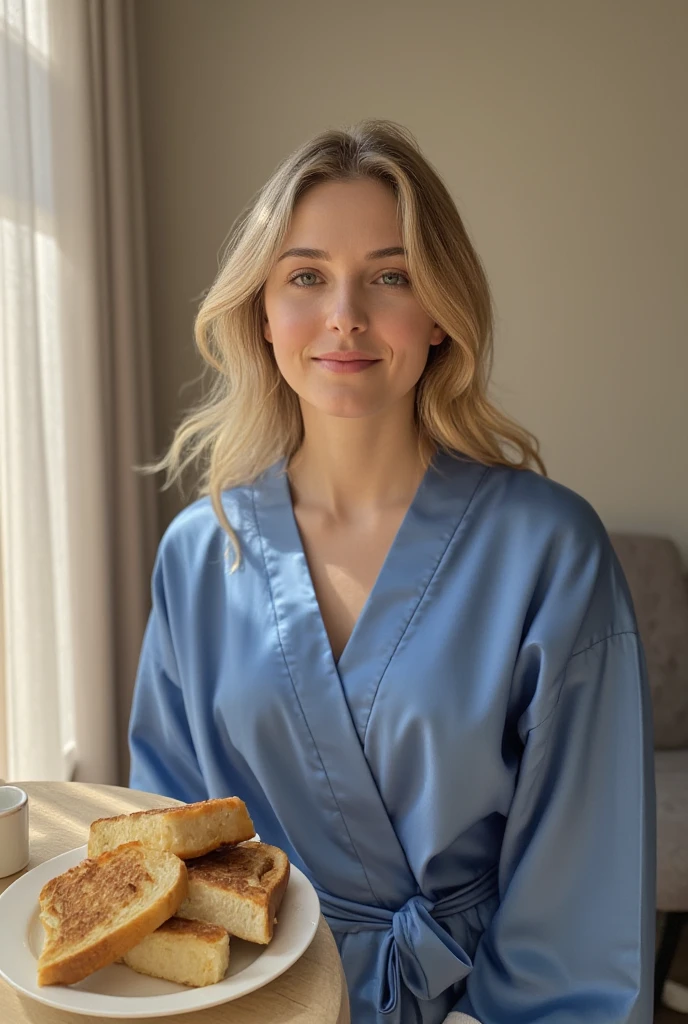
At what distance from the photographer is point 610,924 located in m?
1.21

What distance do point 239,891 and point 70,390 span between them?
5.30 ft

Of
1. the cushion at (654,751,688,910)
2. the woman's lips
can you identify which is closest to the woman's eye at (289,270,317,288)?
the woman's lips

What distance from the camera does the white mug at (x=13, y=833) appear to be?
3.13 feet

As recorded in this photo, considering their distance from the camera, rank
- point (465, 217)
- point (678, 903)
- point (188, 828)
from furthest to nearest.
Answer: point (465, 217) < point (678, 903) < point (188, 828)

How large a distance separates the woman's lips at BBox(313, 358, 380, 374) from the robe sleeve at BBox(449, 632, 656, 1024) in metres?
0.47

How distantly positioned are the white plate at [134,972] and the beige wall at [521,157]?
6.92 ft

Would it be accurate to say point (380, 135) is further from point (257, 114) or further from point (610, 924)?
point (257, 114)

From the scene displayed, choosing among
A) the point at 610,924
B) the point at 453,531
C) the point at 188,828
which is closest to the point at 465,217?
the point at 453,531

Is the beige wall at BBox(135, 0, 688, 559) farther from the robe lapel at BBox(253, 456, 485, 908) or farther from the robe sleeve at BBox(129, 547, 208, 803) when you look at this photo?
the robe lapel at BBox(253, 456, 485, 908)

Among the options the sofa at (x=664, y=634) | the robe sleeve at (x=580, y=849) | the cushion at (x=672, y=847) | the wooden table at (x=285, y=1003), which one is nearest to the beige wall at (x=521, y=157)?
the sofa at (x=664, y=634)

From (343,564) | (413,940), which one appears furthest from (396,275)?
(413,940)

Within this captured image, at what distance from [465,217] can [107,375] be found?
113 centimetres

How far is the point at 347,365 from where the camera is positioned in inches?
51.6

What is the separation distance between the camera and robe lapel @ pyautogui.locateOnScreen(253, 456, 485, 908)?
1.27 metres
